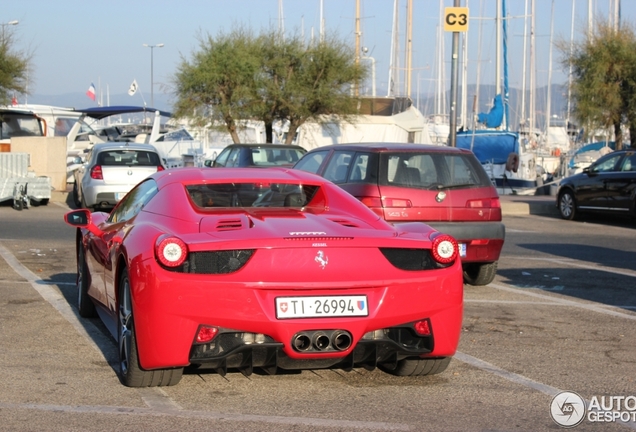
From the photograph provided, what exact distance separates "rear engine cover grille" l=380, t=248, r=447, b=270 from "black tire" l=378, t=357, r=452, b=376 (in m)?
0.72

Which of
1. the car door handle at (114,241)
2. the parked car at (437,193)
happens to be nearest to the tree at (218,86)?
the parked car at (437,193)

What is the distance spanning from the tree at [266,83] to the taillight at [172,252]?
24659 mm

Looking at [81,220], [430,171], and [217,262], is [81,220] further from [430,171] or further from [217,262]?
[430,171]

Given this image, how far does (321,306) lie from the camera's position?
17.5 feet

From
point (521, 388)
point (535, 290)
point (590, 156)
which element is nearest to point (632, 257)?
point (535, 290)

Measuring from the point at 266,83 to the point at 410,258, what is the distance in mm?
25149

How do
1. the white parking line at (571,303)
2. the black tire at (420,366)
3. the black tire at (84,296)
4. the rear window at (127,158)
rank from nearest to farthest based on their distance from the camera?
the black tire at (420,366) → the black tire at (84,296) → the white parking line at (571,303) → the rear window at (127,158)

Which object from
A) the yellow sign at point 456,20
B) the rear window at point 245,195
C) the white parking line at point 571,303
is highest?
the yellow sign at point 456,20

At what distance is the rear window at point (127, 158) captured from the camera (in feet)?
64.7

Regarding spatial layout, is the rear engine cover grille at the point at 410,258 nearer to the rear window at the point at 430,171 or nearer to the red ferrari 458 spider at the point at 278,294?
the red ferrari 458 spider at the point at 278,294

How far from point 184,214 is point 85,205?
46.6 ft

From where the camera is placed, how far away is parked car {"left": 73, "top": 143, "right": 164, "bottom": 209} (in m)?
19.3

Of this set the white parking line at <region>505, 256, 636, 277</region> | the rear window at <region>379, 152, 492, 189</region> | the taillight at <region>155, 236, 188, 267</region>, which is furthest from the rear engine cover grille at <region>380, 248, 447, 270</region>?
the white parking line at <region>505, 256, 636, 277</region>

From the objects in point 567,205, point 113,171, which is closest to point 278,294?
point 113,171
